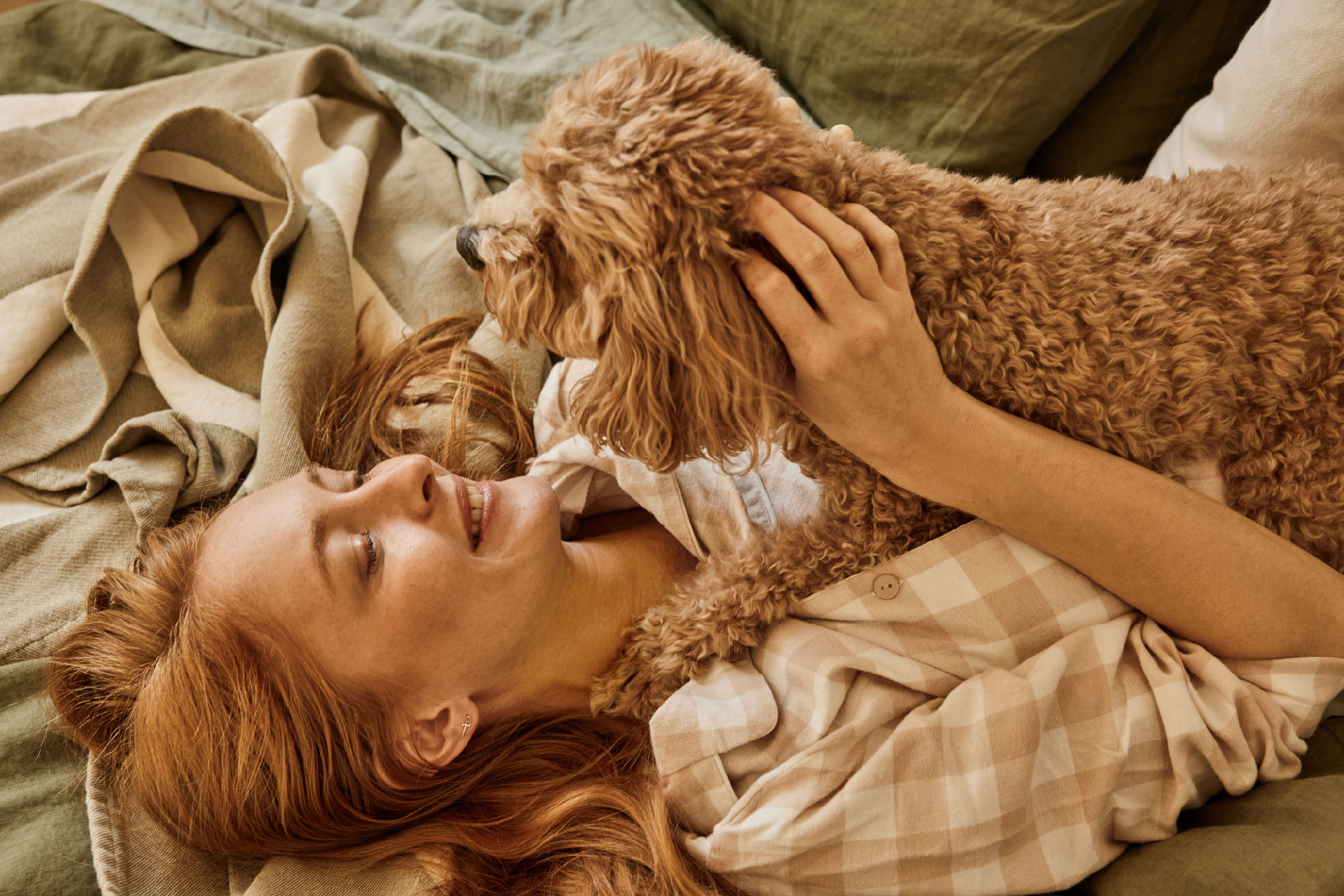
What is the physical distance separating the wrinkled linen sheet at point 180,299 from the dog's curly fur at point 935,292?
709 millimetres

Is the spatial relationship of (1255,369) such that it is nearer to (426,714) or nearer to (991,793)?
(991,793)

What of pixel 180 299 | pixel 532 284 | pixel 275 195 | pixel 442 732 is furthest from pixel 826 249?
pixel 180 299

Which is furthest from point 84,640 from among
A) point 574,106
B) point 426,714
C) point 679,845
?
point 574,106

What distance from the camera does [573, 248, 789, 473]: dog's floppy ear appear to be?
929mm

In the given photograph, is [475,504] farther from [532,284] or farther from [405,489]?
[532,284]

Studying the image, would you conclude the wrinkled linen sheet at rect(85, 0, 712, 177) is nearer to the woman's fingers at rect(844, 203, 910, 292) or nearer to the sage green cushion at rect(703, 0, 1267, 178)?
the sage green cushion at rect(703, 0, 1267, 178)

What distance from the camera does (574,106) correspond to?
96cm

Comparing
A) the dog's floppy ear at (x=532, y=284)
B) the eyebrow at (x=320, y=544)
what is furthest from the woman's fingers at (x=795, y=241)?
the eyebrow at (x=320, y=544)

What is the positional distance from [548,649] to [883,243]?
747 mm

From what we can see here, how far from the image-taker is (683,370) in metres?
0.99

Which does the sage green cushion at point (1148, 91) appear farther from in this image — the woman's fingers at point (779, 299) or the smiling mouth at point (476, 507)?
the smiling mouth at point (476, 507)

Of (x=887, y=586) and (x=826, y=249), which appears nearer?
(x=826, y=249)

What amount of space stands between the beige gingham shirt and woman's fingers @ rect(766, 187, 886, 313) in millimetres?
424

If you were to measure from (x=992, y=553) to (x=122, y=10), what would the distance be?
8.19 feet
